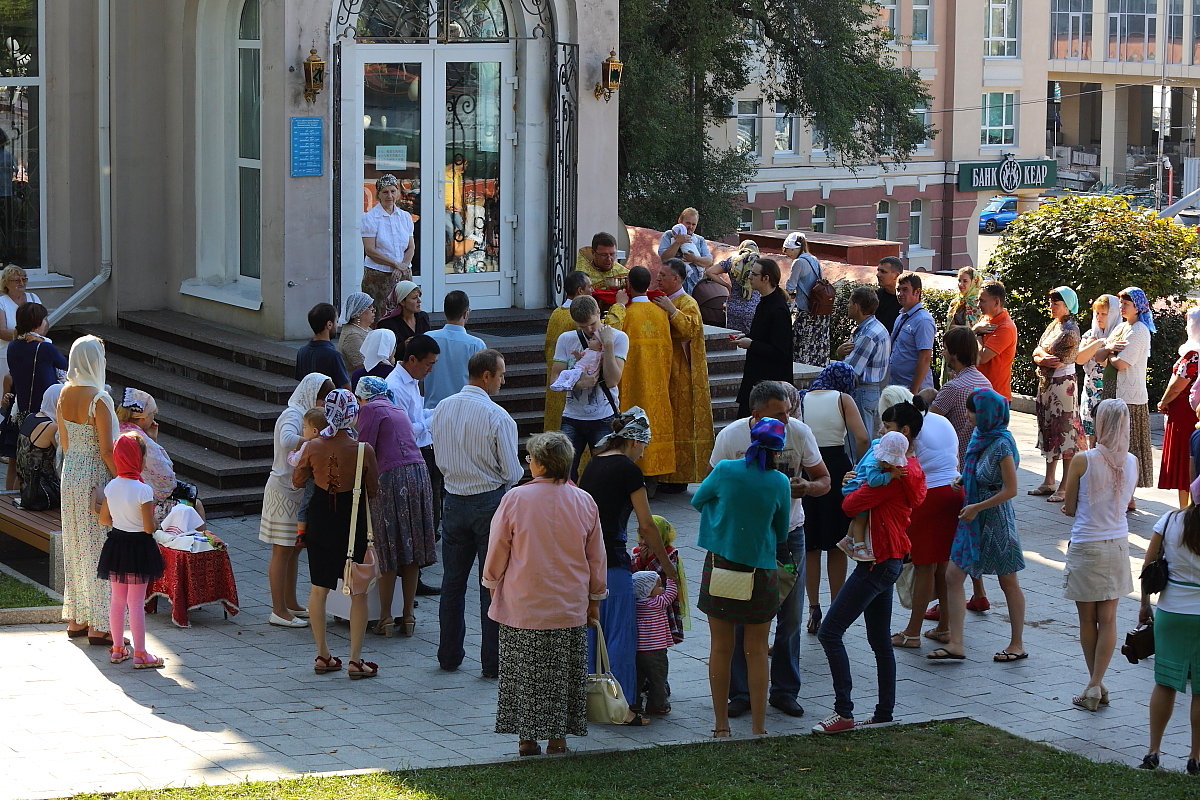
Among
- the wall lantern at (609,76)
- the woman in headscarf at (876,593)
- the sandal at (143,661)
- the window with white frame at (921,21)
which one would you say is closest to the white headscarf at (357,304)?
the sandal at (143,661)

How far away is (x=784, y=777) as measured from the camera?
295 inches

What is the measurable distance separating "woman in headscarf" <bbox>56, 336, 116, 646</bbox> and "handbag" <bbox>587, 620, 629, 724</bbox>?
10.2 feet

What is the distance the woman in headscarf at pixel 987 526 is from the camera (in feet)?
30.6

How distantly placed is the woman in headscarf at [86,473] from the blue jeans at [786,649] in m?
3.61

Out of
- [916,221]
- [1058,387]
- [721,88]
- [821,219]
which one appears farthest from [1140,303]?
[916,221]

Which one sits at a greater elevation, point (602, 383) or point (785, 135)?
point (785, 135)

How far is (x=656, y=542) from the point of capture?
812 centimetres

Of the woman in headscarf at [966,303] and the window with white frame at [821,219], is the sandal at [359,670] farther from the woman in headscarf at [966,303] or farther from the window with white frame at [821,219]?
the window with white frame at [821,219]

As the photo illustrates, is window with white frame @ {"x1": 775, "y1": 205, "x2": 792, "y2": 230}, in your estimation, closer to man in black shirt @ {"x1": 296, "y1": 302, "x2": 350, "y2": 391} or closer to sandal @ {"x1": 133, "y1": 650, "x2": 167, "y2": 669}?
man in black shirt @ {"x1": 296, "y1": 302, "x2": 350, "y2": 391}

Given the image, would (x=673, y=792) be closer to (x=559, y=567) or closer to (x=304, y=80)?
(x=559, y=567)

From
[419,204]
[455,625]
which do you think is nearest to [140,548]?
[455,625]

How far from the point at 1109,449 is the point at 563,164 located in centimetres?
811

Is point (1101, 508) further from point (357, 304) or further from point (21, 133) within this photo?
point (21, 133)

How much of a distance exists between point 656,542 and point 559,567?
78 cm
